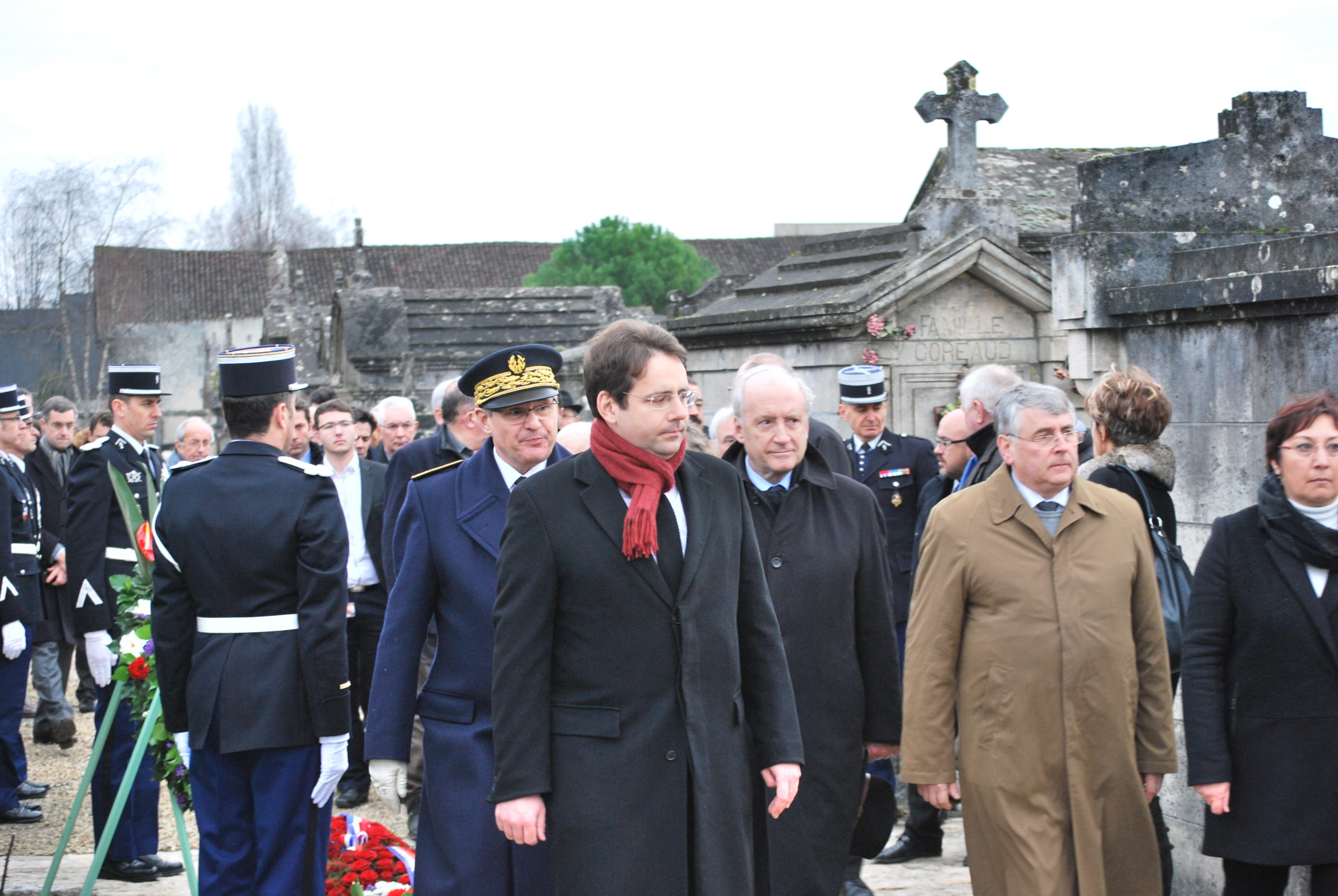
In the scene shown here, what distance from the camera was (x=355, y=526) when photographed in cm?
748

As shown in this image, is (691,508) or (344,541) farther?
(344,541)

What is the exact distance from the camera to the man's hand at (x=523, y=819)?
3244mm

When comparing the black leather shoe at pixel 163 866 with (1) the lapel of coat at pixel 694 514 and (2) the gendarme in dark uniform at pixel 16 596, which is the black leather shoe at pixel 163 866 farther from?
(1) the lapel of coat at pixel 694 514

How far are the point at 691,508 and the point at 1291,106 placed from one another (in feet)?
12.6

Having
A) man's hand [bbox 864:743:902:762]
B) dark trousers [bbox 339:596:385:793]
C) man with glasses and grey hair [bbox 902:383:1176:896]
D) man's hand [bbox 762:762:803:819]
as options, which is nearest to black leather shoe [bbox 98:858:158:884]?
dark trousers [bbox 339:596:385:793]

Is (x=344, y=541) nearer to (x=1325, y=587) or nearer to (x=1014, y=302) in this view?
(x=1325, y=587)

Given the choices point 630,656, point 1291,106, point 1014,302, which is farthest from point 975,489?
point 1014,302

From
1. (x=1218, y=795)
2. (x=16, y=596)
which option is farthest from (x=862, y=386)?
(x=16, y=596)

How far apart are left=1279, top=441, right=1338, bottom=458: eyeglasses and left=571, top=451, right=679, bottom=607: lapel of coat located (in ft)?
6.16

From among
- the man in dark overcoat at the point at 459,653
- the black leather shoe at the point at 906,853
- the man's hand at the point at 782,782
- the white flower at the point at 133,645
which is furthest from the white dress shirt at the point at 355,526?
the man's hand at the point at 782,782

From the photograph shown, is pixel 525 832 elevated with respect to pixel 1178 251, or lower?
lower

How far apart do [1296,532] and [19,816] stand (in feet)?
21.3

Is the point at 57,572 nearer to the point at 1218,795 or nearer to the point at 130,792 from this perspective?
the point at 130,792

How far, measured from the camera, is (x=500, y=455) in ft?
14.2
